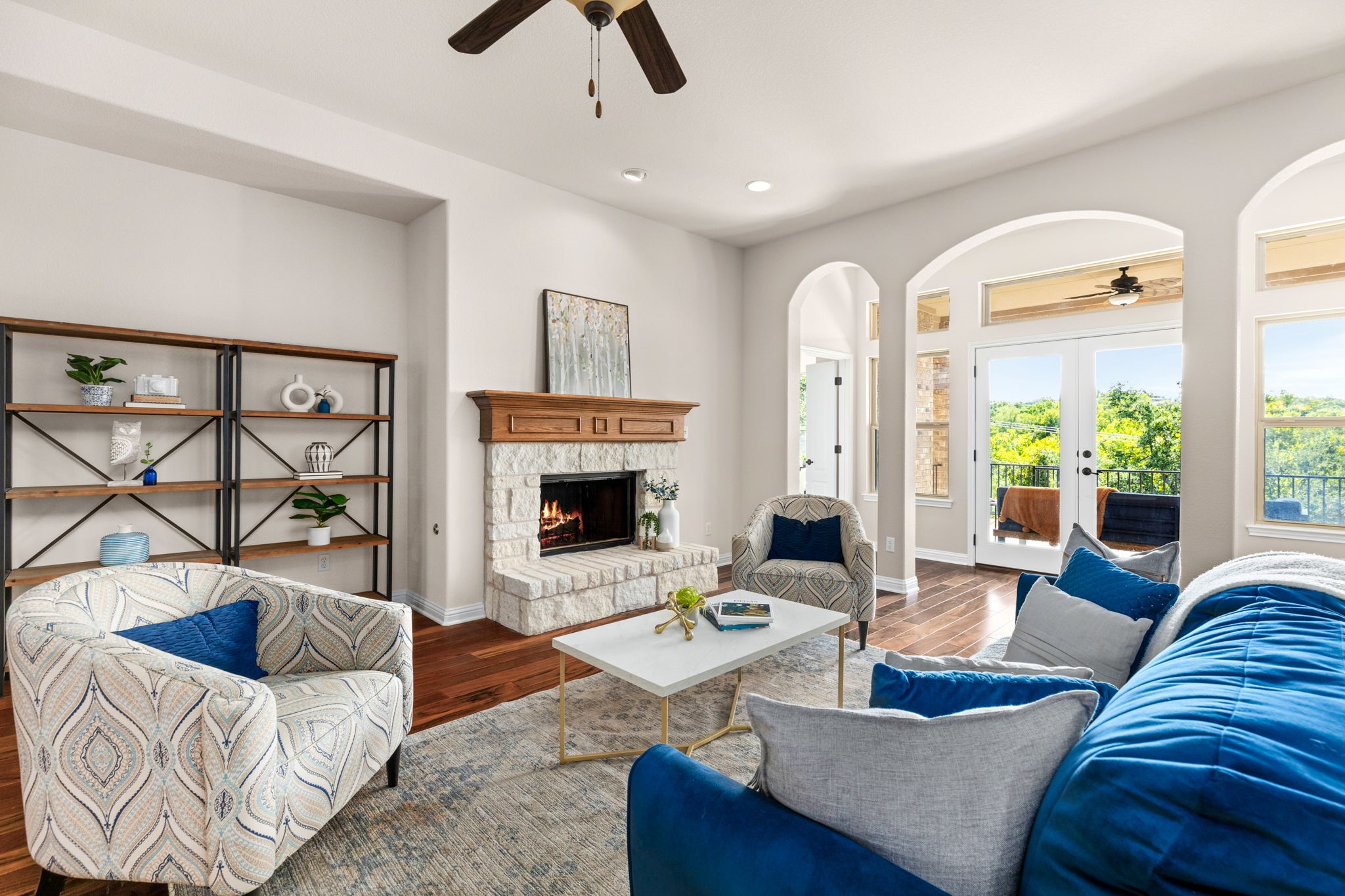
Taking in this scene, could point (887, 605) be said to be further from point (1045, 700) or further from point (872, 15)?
point (1045, 700)

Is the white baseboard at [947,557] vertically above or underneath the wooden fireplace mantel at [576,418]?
underneath

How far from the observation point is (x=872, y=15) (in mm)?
2643

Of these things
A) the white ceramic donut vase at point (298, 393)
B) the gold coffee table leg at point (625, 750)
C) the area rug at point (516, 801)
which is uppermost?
the white ceramic donut vase at point (298, 393)

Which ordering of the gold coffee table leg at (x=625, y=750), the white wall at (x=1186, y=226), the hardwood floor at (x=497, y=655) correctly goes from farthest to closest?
the white wall at (x=1186, y=226) → the gold coffee table leg at (x=625, y=750) → the hardwood floor at (x=497, y=655)

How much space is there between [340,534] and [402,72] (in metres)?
2.77

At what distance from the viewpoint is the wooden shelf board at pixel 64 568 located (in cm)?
293

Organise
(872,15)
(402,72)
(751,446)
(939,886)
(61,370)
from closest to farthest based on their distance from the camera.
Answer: (939,886) < (872,15) < (402,72) < (61,370) < (751,446)

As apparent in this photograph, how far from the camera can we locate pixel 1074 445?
5.32m

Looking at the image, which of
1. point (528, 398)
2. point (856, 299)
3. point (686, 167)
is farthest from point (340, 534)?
point (856, 299)

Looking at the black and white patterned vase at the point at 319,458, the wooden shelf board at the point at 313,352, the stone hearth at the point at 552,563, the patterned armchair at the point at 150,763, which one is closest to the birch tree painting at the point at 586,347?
the stone hearth at the point at 552,563

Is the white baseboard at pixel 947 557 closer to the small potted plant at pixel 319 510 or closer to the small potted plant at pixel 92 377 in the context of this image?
the small potted plant at pixel 319 510

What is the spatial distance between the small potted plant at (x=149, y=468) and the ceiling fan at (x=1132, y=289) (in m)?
6.27

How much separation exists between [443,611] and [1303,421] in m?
5.74

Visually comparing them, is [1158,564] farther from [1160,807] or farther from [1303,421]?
[1303,421]
